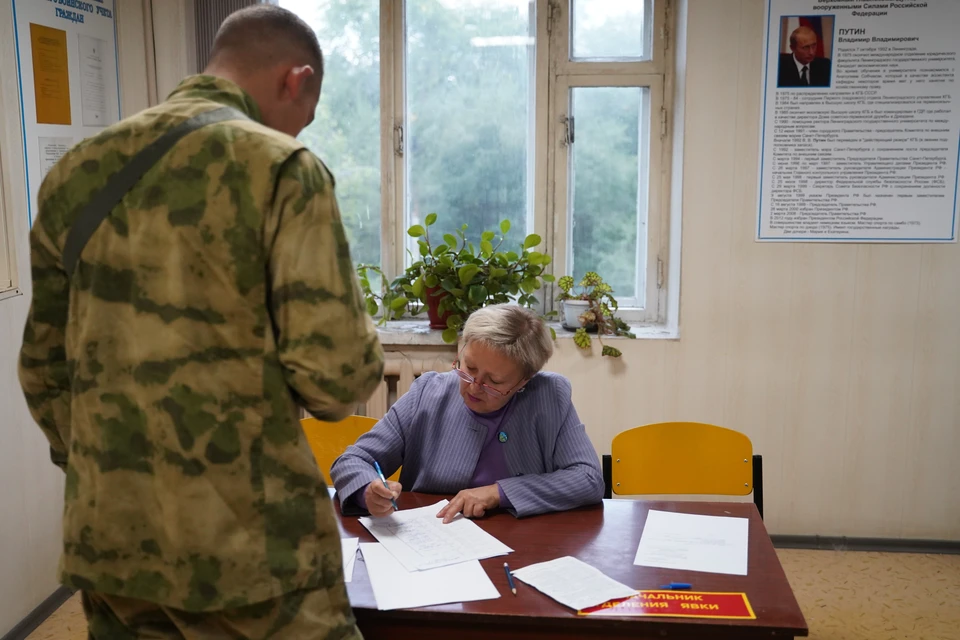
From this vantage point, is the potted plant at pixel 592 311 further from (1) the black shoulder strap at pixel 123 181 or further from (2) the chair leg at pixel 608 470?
(1) the black shoulder strap at pixel 123 181

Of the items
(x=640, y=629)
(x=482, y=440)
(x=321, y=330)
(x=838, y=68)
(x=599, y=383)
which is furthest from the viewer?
(x=599, y=383)

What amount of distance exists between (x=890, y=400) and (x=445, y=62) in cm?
232

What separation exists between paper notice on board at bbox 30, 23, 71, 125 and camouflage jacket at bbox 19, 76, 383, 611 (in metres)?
1.98

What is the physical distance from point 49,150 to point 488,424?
1.82 meters

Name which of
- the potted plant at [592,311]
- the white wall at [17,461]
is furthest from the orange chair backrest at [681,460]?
the white wall at [17,461]

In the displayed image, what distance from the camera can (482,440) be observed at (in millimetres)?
2254

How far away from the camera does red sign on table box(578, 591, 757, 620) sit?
5.05ft

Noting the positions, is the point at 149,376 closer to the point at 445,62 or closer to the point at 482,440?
the point at 482,440

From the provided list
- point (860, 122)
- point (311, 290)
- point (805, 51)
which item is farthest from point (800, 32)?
point (311, 290)

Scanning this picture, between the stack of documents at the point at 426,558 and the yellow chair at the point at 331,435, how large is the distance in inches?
24.3

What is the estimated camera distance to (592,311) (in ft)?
11.7

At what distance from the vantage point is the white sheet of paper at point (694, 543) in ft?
5.76

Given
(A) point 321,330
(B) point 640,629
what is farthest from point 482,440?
(A) point 321,330

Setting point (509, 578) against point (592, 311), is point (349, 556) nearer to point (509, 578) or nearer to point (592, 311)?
point (509, 578)
